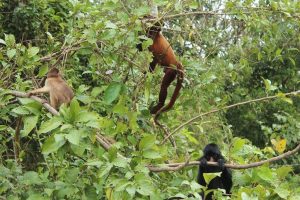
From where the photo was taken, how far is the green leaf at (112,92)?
301cm

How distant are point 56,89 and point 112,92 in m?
0.58

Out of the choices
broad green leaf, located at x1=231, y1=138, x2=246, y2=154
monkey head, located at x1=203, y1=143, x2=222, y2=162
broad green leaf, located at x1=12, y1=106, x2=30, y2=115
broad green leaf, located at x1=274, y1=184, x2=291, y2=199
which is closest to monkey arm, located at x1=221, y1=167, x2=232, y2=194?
monkey head, located at x1=203, y1=143, x2=222, y2=162

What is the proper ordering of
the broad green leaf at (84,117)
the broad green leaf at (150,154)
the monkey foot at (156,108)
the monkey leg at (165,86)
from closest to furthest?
the broad green leaf at (84,117) < the broad green leaf at (150,154) < the monkey foot at (156,108) < the monkey leg at (165,86)

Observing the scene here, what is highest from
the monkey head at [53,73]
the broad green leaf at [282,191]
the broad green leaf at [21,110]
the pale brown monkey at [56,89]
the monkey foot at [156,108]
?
the broad green leaf at [21,110]

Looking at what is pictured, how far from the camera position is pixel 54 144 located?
2.14m

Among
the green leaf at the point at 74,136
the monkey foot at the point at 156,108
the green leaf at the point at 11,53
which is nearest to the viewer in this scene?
the green leaf at the point at 74,136

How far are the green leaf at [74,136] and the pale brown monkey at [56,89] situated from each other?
133 cm

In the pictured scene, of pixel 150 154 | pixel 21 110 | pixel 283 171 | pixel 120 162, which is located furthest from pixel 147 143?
pixel 283 171

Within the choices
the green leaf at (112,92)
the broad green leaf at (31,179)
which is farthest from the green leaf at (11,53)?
the broad green leaf at (31,179)

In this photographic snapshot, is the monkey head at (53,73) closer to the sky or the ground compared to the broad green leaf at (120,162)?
closer to the ground

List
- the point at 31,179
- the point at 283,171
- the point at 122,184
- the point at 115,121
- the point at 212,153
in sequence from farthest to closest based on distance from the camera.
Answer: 1. the point at 212,153
2. the point at 115,121
3. the point at 31,179
4. the point at 283,171
5. the point at 122,184

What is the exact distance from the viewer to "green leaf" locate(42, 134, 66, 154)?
2.08 metres

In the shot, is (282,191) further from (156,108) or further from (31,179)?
(156,108)

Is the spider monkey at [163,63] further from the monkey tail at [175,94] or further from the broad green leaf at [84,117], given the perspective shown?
the broad green leaf at [84,117]
